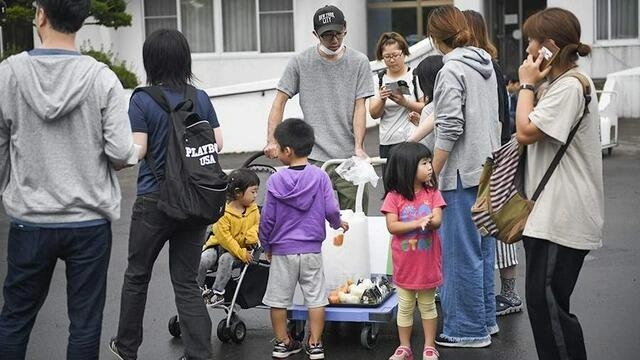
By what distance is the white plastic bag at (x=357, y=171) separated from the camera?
24.7 feet

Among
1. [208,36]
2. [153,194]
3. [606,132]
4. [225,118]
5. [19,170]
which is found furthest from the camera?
[208,36]

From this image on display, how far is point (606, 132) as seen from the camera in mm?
17188

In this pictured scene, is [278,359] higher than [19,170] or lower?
lower

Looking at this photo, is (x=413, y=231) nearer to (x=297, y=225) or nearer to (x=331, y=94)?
(x=297, y=225)

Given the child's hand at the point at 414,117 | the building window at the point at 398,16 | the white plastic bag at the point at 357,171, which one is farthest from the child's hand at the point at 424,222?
the building window at the point at 398,16

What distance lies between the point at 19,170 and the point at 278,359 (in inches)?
93.0

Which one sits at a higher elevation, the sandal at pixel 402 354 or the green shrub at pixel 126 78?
the green shrub at pixel 126 78

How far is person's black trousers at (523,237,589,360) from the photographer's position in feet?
18.2

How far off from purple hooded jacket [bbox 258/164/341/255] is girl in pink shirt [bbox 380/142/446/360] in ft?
1.27

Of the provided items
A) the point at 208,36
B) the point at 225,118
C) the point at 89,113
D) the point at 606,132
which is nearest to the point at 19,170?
the point at 89,113

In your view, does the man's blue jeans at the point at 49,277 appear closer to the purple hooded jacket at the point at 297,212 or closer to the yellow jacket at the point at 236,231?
the purple hooded jacket at the point at 297,212

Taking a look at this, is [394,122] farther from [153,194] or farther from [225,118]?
[225,118]

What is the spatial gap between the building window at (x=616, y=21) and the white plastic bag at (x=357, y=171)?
70.0ft

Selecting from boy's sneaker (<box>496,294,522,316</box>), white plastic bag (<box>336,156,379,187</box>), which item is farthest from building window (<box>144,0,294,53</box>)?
white plastic bag (<box>336,156,379,187</box>)
